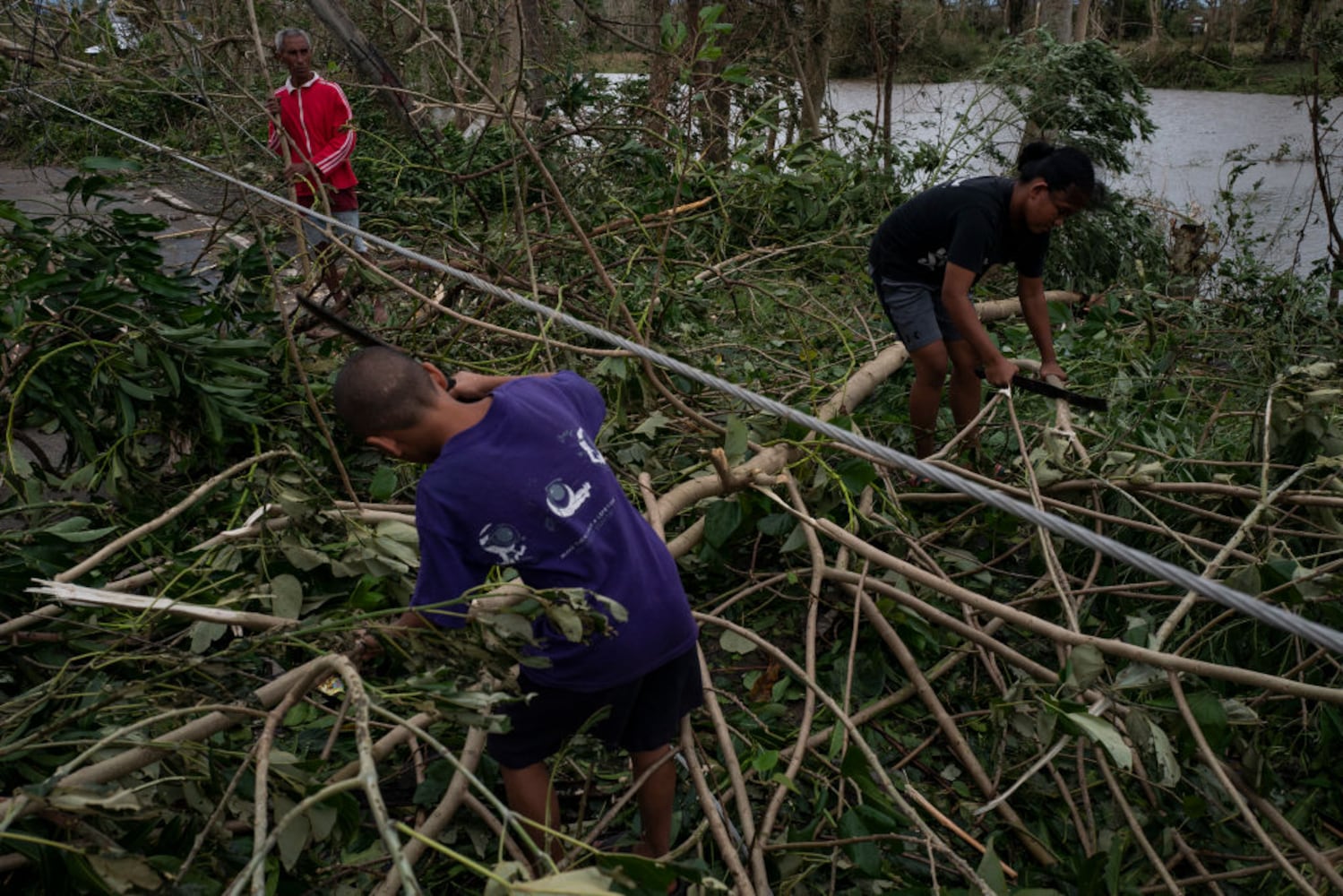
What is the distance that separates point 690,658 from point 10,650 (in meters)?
1.47

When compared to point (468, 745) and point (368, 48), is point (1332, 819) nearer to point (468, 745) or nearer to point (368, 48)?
point (468, 745)

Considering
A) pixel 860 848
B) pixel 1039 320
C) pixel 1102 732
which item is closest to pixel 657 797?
pixel 860 848

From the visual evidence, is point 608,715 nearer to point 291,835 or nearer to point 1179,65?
point 291,835

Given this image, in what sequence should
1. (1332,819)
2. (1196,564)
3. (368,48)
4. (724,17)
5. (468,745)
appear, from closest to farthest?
(468,745) < (1332,819) < (1196,564) < (368,48) < (724,17)

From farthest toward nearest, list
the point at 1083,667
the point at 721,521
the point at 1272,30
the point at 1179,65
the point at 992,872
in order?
the point at 1179,65, the point at 1272,30, the point at 721,521, the point at 1083,667, the point at 992,872

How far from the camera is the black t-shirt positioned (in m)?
3.20

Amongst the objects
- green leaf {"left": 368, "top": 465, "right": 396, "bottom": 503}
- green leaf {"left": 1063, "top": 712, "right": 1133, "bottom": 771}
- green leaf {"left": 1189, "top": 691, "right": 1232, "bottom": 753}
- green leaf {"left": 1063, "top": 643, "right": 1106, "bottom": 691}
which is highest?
green leaf {"left": 368, "top": 465, "right": 396, "bottom": 503}

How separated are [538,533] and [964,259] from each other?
2001 millimetres

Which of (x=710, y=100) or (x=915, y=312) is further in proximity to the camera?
(x=710, y=100)

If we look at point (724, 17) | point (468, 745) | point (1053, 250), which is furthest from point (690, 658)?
point (724, 17)

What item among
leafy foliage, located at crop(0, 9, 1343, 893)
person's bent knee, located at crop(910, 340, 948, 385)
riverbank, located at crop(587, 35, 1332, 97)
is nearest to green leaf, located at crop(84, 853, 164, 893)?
leafy foliage, located at crop(0, 9, 1343, 893)

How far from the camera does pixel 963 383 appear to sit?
3.65 meters

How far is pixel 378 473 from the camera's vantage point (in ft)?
9.41

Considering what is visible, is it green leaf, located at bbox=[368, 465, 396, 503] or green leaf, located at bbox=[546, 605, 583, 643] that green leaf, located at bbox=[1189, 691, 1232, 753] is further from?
green leaf, located at bbox=[368, 465, 396, 503]
